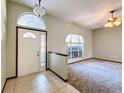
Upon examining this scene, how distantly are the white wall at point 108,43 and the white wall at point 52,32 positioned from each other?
23.4 inches

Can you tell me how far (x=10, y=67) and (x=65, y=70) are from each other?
2152mm

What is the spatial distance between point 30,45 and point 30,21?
112 centimetres

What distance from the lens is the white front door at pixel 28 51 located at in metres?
3.63

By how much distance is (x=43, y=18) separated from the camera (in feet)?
14.4

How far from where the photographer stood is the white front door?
363cm

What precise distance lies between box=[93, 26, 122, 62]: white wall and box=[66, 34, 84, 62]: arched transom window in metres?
1.65

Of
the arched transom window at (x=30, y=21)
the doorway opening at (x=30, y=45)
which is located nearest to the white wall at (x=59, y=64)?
the doorway opening at (x=30, y=45)

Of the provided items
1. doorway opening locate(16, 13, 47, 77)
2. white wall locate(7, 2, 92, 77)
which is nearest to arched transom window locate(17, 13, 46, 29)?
doorway opening locate(16, 13, 47, 77)

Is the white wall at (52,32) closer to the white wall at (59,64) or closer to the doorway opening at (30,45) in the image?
the doorway opening at (30,45)

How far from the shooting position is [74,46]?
647 centimetres

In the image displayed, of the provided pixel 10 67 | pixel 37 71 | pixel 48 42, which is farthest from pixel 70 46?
pixel 10 67

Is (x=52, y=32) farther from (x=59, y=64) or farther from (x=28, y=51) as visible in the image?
(x=59, y=64)

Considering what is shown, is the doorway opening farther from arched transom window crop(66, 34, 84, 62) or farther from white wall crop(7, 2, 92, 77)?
arched transom window crop(66, 34, 84, 62)

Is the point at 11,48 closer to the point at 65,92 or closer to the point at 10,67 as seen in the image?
the point at 10,67
